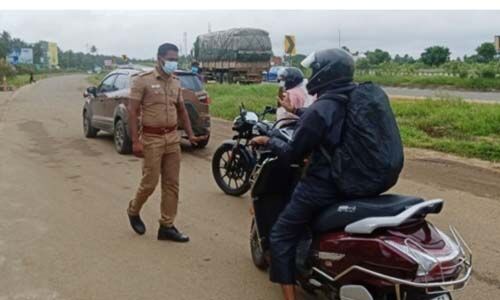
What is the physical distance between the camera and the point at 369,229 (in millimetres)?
3072

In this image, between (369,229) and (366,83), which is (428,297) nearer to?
(369,229)

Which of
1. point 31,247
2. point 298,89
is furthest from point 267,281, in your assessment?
point 298,89

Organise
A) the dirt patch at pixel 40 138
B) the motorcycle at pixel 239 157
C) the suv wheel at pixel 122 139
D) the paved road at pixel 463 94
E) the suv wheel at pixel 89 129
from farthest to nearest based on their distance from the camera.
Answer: the paved road at pixel 463 94
the suv wheel at pixel 89 129
the dirt patch at pixel 40 138
the suv wheel at pixel 122 139
the motorcycle at pixel 239 157

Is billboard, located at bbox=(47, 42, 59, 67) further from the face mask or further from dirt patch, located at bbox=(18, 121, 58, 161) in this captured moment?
the face mask

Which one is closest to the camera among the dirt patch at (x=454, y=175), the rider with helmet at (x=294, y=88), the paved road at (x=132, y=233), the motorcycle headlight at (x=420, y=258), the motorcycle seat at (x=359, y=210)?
the motorcycle headlight at (x=420, y=258)

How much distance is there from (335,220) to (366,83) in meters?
0.85

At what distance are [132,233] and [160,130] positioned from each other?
1.17 m

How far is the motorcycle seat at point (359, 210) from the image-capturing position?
3.11m

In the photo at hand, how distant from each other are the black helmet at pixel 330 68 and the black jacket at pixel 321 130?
6cm

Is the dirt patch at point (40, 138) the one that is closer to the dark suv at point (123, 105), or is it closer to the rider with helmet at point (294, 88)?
the dark suv at point (123, 105)

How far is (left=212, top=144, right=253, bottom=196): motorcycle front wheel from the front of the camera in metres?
6.97

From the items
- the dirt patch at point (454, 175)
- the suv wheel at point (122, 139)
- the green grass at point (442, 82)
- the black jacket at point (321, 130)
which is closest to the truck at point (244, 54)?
the green grass at point (442, 82)

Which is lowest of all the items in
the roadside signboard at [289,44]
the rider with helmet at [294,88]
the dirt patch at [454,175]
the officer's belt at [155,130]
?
the dirt patch at [454,175]

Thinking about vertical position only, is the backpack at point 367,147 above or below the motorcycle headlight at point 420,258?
above
